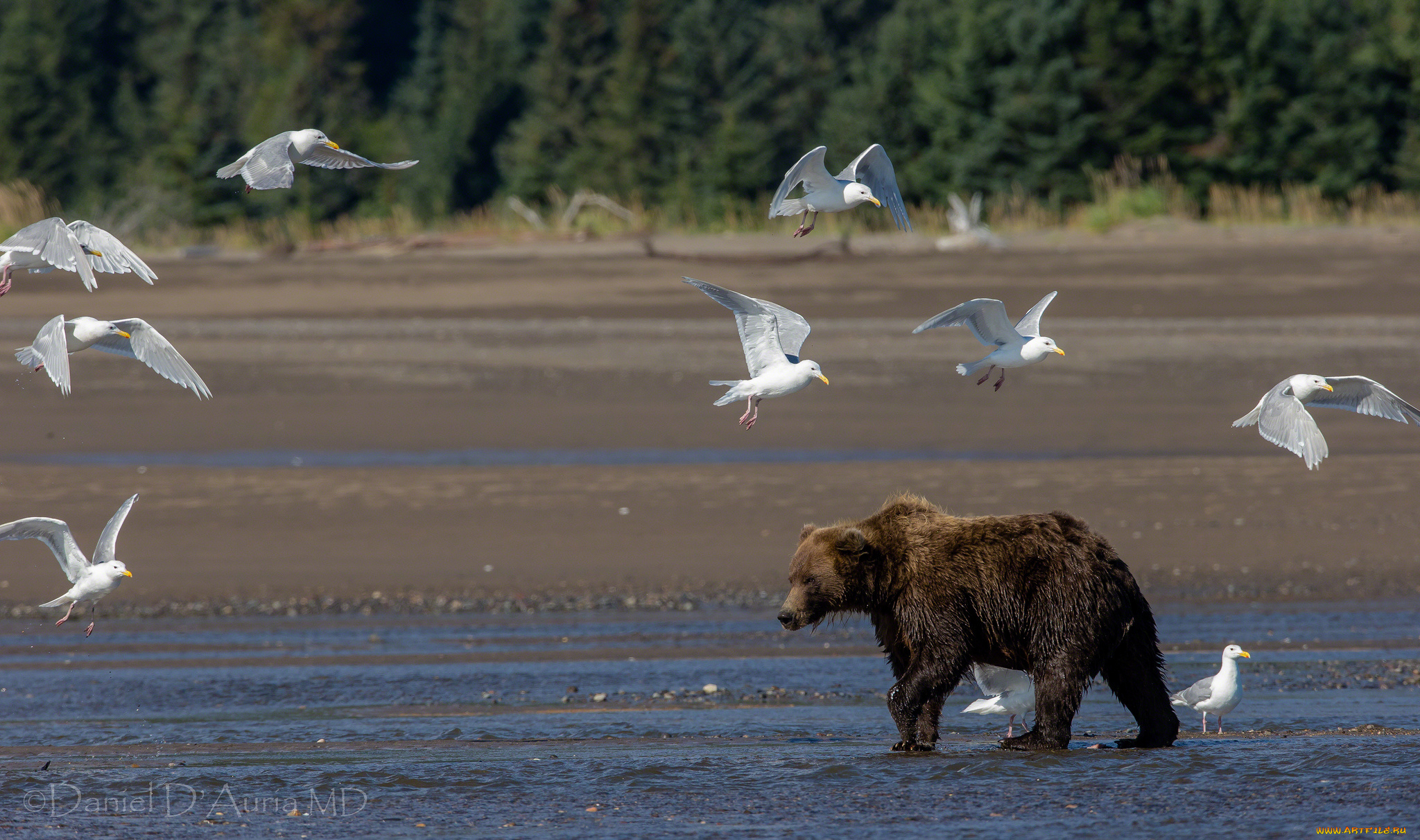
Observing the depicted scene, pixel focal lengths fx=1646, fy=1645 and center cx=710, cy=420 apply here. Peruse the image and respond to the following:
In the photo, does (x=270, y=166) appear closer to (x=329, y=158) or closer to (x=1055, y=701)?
(x=329, y=158)

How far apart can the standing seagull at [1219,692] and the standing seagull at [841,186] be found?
102 inches

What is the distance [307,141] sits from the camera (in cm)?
733

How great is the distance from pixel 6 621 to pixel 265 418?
5.61 metres

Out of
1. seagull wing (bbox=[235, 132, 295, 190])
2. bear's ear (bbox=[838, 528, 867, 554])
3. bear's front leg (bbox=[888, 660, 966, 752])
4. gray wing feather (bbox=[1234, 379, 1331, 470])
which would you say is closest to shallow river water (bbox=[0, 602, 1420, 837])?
bear's front leg (bbox=[888, 660, 966, 752])

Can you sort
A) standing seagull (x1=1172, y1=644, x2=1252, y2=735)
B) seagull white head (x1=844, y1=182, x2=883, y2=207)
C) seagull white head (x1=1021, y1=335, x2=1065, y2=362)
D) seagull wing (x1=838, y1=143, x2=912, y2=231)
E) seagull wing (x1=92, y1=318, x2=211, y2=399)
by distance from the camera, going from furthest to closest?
1. seagull wing (x1=838, y1=143, x2=912, y2=231)
2. seagull white head (x1=844, y1=182, x2=883, y2=207)
3. standing seagull (x1=1172, y1=644, x2=1252, y2=735)
4. seagull white head (x1=1021, y1=335, x2=1065, y2=362)
5. seagull wing (x1=92, y1=318, x2=211, y2=399)

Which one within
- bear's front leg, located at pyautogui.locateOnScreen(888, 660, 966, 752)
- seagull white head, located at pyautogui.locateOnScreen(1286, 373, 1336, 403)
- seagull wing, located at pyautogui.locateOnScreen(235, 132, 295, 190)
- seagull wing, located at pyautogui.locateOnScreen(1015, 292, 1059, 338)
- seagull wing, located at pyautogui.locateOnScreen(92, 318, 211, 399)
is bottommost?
bear's front leg, located at pyautogui.locateOnScreen(888, 660, 966, 752)

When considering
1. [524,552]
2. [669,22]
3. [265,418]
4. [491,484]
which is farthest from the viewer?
[669,22]

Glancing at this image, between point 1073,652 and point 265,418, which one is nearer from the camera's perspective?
point 1073,652

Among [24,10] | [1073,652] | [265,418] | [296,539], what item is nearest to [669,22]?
[24,10]

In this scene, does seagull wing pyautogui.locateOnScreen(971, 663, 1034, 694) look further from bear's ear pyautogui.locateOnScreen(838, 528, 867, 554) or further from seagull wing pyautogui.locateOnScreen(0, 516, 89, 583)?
seagull wing pyautogui.locateOnScreen(0, 516, 89, 583)

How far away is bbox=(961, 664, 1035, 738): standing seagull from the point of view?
7.65 meters

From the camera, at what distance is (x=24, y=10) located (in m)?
47.9

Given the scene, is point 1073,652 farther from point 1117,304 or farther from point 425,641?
point 1117,304

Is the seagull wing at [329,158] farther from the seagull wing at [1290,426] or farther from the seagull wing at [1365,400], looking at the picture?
the seagull wing at [1365,400]
